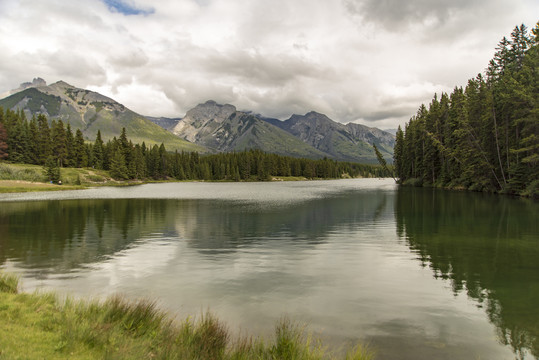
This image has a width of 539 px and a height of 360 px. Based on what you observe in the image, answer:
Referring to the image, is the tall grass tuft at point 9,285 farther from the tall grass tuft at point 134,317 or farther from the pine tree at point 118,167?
the pine tree at point 118,167

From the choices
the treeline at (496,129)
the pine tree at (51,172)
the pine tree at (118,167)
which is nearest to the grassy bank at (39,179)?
the pine tree at (51,172)

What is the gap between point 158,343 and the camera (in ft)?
30.4

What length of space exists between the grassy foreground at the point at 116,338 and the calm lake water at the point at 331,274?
8.14 ft

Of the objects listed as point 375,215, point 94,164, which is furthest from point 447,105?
point 94,164

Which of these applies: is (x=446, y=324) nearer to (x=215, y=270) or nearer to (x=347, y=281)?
(x=347, y=281)

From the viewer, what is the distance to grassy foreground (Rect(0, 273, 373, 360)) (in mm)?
7957

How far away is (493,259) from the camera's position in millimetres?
21766

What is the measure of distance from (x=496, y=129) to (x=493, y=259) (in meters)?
63.1

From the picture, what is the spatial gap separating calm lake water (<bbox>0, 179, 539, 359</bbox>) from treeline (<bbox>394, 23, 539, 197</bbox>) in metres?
33.8

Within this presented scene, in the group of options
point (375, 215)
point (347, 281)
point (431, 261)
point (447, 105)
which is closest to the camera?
point (347, 281)

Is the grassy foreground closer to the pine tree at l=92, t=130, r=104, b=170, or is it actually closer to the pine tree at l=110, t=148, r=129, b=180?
the pine tree at l=110, t=148, r=129, b=180

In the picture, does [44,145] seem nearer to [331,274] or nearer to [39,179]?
[39,179]

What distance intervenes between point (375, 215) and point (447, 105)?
84.0 metres

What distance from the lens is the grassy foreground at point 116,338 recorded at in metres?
7.96
